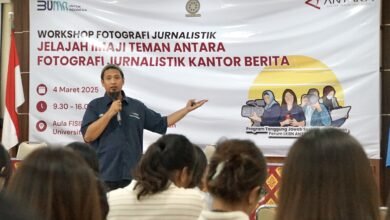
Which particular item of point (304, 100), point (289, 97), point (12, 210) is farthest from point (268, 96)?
point (12, 210)

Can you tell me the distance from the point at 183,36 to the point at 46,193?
4.05 m

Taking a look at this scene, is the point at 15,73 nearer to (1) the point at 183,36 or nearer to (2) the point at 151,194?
(1) the point at 183,36

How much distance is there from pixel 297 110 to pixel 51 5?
2495 millimetres

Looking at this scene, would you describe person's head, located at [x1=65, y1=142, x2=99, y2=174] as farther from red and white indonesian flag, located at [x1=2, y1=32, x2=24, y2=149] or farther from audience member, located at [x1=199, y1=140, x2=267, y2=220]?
red and white indonesian flag, located at [x1=2, y1=32, x2=24, y2=149]

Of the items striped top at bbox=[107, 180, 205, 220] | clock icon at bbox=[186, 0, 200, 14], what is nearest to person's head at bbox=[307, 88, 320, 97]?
clock icon at bbox=[186, 0, 200, 14]

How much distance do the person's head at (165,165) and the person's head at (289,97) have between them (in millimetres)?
2696

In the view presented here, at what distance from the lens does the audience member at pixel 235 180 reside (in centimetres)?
169

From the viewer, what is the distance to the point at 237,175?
1.71 m

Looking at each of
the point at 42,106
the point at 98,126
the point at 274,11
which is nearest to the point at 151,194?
the point at 98,126

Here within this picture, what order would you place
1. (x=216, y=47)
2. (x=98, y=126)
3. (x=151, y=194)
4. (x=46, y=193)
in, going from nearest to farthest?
1. (x=46, y=193)
2. (x=151, y=194)
3. (x=98, y=126)
4. (x=216, y=47)

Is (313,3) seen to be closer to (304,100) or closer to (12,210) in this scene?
(304,100)

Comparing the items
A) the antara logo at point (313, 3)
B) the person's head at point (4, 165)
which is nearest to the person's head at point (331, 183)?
the person's head at point (4, 165)

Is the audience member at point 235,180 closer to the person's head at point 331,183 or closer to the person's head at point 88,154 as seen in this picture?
the person's head at point 331,183

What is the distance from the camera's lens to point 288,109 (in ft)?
16.0
